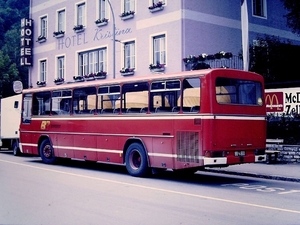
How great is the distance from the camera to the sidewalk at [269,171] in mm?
13966

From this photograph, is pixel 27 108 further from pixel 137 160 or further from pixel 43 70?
pixel 43 70

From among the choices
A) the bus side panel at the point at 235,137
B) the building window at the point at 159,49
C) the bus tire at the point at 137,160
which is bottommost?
the bus tire at the point at 137,160

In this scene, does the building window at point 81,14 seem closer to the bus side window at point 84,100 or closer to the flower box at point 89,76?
the flower box at point 89,76

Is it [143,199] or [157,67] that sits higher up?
[157,67]

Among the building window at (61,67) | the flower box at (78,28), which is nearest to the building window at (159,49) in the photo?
the flower box at (78,28)

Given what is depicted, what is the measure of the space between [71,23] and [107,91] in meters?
15.5

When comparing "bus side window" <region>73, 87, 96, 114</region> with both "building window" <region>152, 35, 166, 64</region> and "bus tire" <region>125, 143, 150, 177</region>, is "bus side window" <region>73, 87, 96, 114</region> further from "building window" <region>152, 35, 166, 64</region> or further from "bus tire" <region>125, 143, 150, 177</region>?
"building window" <region>152, 35, 166, 64</region>

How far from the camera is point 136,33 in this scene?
2491cm

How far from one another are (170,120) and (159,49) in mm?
11232

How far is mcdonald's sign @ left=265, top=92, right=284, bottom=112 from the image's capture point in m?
18.5

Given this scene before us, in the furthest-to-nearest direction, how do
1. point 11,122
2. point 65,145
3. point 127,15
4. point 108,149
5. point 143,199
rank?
point 127,15, point 11,122, point 65,145, point 108,149, point 143,199

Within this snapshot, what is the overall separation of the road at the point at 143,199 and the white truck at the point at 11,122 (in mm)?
8398

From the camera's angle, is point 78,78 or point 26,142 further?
point 78,78

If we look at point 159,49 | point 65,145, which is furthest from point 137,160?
point 159,49
